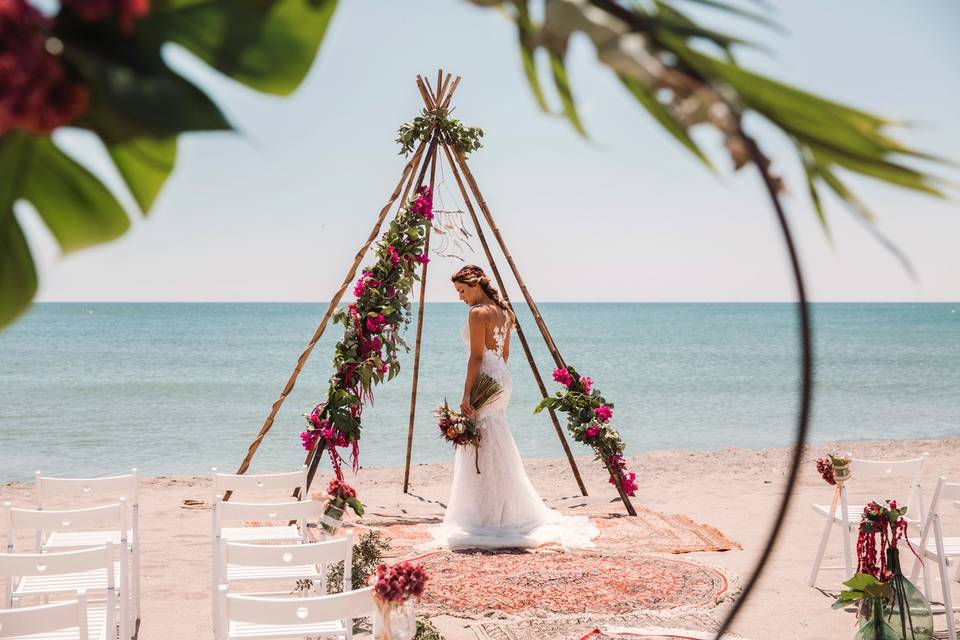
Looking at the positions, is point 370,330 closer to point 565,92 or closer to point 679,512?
point 679,512

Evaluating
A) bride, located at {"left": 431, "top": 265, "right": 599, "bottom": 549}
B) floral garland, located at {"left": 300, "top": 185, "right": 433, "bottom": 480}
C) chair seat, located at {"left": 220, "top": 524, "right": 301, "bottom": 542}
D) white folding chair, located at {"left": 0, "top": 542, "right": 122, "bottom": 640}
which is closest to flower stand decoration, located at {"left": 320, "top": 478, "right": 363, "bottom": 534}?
chair seat, located at {"left": 220, "top": 524, "right": 301, "bottom": 542}

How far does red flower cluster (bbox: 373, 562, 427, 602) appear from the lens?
2645 mm

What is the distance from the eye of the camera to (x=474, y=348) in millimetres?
6172

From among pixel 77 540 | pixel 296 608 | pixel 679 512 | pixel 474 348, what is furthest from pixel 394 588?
pixel 679 512

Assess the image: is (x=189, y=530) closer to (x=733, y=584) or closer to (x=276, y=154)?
(x=733, y=584)

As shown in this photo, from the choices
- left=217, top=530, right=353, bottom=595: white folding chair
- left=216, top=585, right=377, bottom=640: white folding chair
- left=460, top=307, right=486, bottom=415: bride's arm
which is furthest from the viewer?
left=460, top=307, right=486, bottom=415: bride's arm

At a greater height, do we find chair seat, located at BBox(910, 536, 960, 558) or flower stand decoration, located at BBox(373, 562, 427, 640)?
flower stand decoration, located at BBox(373, 562, 427, 640)

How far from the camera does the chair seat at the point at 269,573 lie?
14.0ft

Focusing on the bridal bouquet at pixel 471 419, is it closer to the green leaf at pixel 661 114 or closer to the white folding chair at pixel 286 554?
the white folding chair at pixel 286 554

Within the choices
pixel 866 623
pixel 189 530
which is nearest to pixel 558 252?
pixel 189 530

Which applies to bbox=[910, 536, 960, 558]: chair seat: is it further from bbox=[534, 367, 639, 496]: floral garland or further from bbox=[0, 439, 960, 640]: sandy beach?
bbox=[534, 367, 639, 496]: floral garland

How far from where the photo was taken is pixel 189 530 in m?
7.05

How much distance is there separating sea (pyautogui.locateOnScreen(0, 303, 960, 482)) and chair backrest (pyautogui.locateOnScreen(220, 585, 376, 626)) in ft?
3.80

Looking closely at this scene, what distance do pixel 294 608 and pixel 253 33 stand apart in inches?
99.1
